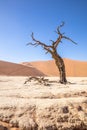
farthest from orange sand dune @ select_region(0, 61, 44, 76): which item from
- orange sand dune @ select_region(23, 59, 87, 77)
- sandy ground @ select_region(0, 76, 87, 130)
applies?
orange sand dune @ select_region(23, 59, 87, 77)

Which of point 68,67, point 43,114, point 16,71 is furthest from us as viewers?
point 68,67

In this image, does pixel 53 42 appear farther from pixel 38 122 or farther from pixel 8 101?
pixel 38 122

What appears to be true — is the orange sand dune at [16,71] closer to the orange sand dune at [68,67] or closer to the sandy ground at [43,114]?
the sandy ground at [43,114]

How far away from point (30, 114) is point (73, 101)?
3.96 feet

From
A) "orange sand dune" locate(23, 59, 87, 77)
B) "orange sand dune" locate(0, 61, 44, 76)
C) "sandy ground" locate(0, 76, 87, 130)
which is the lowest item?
"sandy ground" locate(0, 76, 87, 130)

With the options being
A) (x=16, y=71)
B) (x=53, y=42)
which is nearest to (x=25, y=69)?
(x=16, y=71)

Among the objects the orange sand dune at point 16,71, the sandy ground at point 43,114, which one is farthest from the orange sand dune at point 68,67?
the sandy ground at point 43,114

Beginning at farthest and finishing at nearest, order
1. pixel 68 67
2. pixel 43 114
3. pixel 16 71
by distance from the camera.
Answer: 1. pixel 68 67
2. pixel 16 71
3. pixel 43 114

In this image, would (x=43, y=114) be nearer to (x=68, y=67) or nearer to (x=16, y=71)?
(x=16, y=71)

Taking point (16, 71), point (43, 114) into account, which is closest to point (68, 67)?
point (16, 71)

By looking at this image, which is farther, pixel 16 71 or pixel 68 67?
pixel 68 67

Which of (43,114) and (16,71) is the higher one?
(16,71)

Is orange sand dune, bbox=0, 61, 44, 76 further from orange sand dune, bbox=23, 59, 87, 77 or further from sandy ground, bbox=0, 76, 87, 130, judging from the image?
orange sand dune, bbox=23, 59, 87, 77

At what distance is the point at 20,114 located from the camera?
5465 mm
